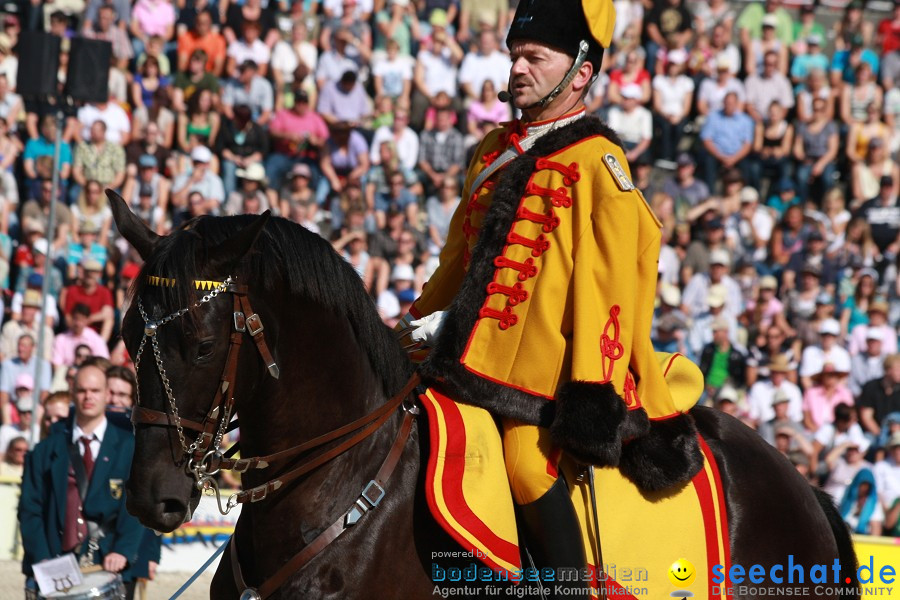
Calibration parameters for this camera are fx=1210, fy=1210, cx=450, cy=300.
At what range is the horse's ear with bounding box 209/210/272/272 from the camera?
3715mm

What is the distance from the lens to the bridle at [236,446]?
3.66 metres

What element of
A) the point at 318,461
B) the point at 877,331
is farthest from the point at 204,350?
the point at 877,331

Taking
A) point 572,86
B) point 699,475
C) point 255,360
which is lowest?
point 699,475

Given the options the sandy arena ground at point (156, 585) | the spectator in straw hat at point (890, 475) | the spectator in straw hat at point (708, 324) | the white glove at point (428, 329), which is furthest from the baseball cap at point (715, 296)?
the white glove at point (428, 329)

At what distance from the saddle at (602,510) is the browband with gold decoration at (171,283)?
949mm

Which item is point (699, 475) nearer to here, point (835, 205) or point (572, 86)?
point (572, 86)

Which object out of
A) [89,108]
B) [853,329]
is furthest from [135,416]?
[853,329]

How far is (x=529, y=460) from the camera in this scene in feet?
13.7

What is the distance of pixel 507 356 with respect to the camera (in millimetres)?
4285

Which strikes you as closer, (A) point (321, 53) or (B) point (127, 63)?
(B) point (127, 63)

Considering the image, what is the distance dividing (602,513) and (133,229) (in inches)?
75.4

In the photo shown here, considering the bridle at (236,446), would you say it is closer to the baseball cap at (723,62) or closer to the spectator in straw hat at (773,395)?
the spectator in straw hat at (773,395)

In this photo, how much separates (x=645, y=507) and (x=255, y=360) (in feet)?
5.20

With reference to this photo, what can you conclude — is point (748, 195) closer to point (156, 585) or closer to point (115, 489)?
point (156, 585)
